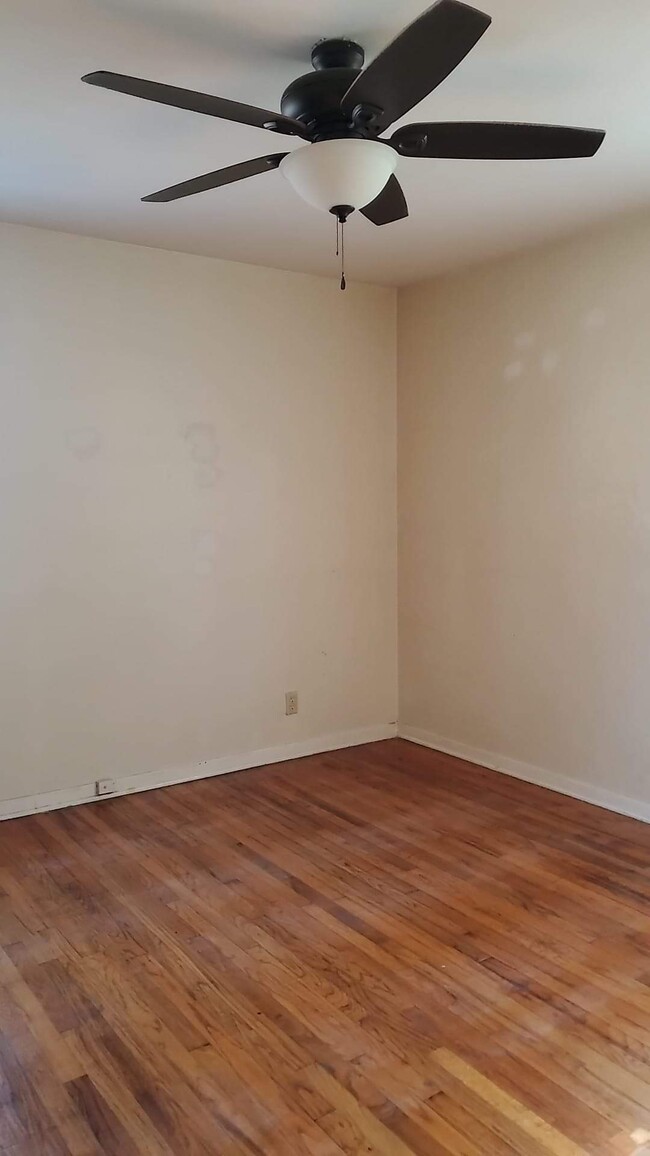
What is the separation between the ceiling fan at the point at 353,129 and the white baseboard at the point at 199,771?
8.42 feet

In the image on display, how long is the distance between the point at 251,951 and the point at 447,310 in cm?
310

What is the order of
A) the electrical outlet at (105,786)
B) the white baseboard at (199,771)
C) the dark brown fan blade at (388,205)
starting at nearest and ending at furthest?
1. the dark brown fan blade at (388,205)
2. the white baseboard at (199,771)
3. the electrical outlet at (105,786)

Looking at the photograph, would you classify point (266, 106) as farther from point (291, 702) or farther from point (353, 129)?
point (291, 702)

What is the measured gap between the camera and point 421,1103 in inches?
73.2

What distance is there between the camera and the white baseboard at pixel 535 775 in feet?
11.7

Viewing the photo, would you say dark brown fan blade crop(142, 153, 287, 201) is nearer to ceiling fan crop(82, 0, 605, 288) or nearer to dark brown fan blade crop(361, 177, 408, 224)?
ceiling fan crop(82, 0, 605, 288)

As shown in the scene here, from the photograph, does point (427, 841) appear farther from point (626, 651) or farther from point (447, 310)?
point (447, 310)

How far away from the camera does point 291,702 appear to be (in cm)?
434

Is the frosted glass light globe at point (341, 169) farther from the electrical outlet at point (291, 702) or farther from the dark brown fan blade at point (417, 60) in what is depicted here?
the electrical outlet at point (291, 702)

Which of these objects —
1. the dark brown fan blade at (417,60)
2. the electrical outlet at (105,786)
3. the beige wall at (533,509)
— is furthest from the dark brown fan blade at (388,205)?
the electrical outlet at (105,786)

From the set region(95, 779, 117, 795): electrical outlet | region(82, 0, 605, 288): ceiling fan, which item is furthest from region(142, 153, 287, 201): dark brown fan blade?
region(95, 779, 117, 795): electrical outlet

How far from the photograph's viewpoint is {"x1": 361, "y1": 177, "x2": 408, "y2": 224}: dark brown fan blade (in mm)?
2307

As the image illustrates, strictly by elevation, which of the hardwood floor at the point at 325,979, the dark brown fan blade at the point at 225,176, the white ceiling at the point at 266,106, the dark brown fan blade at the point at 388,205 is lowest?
the hardwood floor at the point at 325,979

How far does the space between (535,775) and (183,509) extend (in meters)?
2.02
